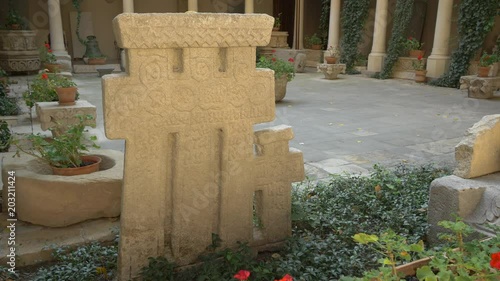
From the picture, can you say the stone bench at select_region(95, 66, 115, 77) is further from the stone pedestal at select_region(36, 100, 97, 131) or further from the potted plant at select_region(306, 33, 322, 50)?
the stone pedestal at select_region(36, 100, 97, 131)

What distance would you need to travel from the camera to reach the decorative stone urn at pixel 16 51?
510 inches

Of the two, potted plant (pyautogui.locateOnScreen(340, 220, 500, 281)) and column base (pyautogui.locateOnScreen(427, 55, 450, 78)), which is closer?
potted plant (pyautogui.locateOnScreen(340, 220, 500, 281))

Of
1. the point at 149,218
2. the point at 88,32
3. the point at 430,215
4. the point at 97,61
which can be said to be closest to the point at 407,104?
the point at 430,215

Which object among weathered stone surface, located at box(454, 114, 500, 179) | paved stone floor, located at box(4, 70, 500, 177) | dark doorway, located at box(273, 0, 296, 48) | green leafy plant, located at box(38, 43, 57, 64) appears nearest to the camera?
weathered stone surface, located at box(454, 114, 500, 179)

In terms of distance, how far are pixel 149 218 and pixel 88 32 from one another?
16.7 metres

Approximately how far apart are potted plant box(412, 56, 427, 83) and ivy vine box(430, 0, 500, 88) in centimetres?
58

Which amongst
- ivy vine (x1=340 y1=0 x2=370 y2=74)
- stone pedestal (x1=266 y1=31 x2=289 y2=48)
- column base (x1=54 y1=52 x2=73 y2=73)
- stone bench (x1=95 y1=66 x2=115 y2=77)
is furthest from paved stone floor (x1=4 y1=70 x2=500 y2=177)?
stone pedestal (x1=266 y1=31 x2=289 y2=48)

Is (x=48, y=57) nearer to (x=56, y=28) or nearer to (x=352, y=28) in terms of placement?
(x=56, y=28)

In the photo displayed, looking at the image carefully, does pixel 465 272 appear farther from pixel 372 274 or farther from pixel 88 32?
pixel 88 32

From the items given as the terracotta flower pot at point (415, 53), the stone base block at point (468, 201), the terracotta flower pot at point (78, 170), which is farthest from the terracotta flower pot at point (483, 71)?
the terracotta flower pot at point (78, 170)

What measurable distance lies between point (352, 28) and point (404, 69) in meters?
2.61

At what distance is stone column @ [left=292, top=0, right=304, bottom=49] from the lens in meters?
18.4

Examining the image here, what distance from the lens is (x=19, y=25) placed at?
44.1 feet

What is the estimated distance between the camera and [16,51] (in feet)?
42.7
